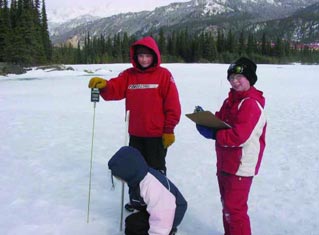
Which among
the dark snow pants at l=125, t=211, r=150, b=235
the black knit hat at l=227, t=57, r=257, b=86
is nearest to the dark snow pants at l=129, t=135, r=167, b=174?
the dark snow pants at l=125, t=211, r=150, b=235

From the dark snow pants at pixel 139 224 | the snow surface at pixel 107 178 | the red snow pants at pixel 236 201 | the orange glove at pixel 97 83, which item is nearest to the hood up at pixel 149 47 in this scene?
the orange glove at pixel 97 83

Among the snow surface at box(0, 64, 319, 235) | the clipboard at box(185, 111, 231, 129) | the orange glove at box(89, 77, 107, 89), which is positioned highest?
the orange glove at box(89, 77, 107, 89)

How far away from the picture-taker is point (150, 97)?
4.00 meters

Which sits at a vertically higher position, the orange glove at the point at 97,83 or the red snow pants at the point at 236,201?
the orange glove at the point at 97,83

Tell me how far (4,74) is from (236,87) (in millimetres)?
33128

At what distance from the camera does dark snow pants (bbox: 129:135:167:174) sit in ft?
13.5

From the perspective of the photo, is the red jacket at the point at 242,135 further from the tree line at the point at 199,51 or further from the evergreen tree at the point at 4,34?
the tree line at the point at 199,51

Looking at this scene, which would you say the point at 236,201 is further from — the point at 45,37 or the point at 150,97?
the point at 45,37

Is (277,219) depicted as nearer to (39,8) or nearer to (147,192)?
(147,192)

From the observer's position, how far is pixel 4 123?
383 inches

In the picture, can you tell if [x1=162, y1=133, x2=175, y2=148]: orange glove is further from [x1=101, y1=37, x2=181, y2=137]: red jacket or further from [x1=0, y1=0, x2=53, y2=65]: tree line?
[x1=0, y1=0, x2=53, y2=65]: tree line

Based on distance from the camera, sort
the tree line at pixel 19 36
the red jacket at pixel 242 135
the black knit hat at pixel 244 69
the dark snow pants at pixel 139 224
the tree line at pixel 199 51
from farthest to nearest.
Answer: the tree line at pixel 199 51
the tree line at pixel 19 36
the dark snow pants at pixel 139 224
the black knit hat at pixel 244 69
the red jacket at pixel 242 135

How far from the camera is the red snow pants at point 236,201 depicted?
327 cm

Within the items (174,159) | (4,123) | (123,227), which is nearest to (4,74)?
(4,123)
